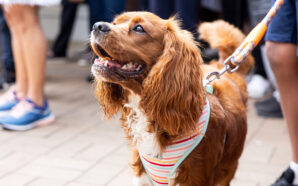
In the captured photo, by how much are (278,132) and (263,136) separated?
0.68 feet

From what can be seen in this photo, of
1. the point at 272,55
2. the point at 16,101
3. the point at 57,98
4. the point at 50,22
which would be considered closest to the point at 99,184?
the point at 272,55

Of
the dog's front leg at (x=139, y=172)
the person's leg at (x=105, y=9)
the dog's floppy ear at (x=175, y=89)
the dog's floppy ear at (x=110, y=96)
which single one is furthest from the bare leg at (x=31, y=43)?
the dog's floppy ear at (x=175, y=89)

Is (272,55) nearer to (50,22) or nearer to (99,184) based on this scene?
(99,184)

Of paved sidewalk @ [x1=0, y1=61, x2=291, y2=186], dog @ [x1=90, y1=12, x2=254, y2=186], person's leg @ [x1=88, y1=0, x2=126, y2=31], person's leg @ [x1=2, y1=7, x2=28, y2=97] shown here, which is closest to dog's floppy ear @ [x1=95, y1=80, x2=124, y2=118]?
dog @ [x1=90, y1=12, x2=254, y2=186]

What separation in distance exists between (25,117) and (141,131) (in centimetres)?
219

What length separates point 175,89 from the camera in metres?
2.14

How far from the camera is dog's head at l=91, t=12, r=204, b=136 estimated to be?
216 centimetres

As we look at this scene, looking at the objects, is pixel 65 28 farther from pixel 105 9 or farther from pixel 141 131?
pixel 141 131

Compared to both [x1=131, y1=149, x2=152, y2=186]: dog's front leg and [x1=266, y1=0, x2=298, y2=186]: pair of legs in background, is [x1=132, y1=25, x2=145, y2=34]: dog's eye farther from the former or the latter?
[x1=266, y1=0, x2=298, y2=186]: pair of legs in background

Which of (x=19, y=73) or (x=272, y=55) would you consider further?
(x=19, y=73)

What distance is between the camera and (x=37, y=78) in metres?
4.37

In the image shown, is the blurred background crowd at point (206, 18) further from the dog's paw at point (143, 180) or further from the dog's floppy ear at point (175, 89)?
the dog's paw at point (143, 180)

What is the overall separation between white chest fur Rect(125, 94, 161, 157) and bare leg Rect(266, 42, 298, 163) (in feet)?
3.49

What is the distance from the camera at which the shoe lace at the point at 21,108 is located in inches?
166
